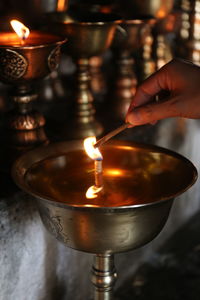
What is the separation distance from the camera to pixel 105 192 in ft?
3.76

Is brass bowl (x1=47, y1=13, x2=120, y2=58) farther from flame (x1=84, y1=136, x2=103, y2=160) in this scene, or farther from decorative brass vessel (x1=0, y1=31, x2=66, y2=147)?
flame (x1=84, y1=136, x2=103, y2=160)

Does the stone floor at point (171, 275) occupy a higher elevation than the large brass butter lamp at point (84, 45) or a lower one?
lower

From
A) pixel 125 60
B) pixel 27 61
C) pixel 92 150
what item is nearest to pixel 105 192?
pixel 92 150

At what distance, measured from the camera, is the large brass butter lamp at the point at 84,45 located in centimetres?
143

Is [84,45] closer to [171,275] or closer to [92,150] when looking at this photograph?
[92,150]

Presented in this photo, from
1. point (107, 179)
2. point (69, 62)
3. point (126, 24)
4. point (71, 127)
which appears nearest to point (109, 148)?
point (107, 179)

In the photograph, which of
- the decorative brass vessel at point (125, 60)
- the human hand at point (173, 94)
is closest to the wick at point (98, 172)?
the human hand at point (173, 94)

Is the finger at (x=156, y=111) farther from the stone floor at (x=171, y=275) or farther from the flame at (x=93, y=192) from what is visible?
the stone floor at (x=171, y=275)

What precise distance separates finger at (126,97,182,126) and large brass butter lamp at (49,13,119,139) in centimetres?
45

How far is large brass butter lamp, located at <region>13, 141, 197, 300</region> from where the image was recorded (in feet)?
3.21

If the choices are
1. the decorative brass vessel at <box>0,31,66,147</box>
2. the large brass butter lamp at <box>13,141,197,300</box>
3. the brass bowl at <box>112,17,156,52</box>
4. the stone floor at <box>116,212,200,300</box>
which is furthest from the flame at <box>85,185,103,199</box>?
the brass bowl at <box>112,17,156,52</box>

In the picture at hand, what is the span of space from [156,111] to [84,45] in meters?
0.50

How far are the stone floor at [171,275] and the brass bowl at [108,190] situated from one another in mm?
585

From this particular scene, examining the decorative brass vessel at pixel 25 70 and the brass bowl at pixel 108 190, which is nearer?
the brass bowl at pixel 108 190
